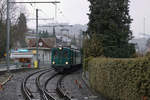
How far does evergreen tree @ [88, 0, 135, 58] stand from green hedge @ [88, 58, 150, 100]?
38.5ft

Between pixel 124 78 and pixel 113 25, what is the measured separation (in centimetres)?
1726

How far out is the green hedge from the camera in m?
10.2

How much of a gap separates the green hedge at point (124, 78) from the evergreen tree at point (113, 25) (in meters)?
11.7

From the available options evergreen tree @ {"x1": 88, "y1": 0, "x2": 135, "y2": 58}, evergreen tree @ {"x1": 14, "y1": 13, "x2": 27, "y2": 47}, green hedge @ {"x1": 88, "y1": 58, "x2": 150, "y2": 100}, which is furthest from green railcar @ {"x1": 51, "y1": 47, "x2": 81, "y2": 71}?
evergreen tree @ {"x1": 14, "y1": 13, "x2": 27, "y2": 47}

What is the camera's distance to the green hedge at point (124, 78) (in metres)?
10.2

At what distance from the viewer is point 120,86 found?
13203mm

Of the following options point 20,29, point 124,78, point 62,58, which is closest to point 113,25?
point 62,58

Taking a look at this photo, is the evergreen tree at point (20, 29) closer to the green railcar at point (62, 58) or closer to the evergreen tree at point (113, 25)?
the green railcar at point (62, 58)

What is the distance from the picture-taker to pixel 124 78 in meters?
12.5

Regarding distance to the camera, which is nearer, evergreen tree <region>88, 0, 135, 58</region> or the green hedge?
the green hedge

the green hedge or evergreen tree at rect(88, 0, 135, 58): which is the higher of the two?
evergreen tree at rect(88, 0, 135, 58)

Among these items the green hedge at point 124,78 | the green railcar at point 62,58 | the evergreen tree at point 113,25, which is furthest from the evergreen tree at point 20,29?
the green hedge at point 124,78

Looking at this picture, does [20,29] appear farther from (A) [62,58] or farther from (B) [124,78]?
(B) [124,78]

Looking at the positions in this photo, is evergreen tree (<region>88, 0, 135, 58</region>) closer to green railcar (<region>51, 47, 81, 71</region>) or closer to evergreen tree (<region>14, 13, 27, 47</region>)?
green railcar (<region>51, 47, 81, 71</region>)
